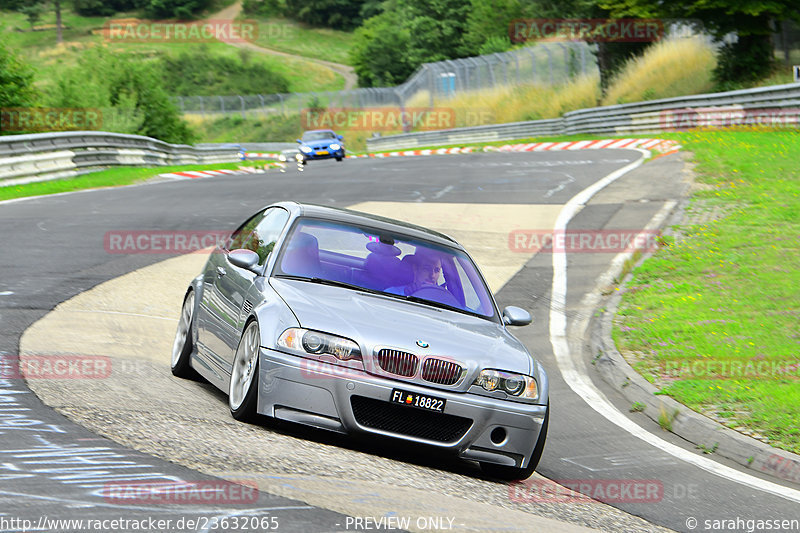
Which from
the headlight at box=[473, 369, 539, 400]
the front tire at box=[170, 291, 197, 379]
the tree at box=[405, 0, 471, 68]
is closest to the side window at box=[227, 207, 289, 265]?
the front tire at box=[170, 291, 197, 379]

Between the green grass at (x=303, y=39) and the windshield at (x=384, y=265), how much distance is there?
135 meters

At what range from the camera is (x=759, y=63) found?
3775 cm

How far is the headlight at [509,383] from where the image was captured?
253 inches

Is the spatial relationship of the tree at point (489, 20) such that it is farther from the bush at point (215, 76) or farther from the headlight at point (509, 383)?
the headlight at point (509, 383)

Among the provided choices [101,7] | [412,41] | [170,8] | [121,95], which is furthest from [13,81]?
[101,7]

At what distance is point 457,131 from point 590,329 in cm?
3936

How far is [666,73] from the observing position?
44.2 meters

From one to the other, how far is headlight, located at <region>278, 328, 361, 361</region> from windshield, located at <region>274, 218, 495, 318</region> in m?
1.02

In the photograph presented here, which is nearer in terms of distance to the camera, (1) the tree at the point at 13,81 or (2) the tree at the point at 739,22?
(1) the tree at the point at 13,81

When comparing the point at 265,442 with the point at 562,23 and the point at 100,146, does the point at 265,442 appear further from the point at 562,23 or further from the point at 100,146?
the point at 562,23

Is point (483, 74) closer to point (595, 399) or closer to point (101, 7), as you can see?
point (595, 399)

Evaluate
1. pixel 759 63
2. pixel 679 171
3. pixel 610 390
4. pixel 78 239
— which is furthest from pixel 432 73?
pixel 610 390

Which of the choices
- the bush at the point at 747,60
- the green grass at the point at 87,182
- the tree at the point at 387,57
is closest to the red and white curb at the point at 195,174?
the green grass at the point at 87,182

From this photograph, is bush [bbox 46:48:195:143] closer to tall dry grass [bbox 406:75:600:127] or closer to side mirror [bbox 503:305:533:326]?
tall dry grass [bbox 406:75:600:127]
